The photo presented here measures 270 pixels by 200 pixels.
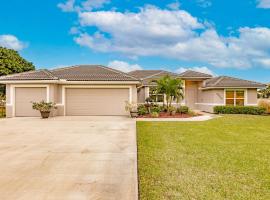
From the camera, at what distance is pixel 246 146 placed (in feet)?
29.2

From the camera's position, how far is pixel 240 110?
77.5 feet

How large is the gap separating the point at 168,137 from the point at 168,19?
14.1 meters

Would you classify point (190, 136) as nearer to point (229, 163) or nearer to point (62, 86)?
point (229, 163)

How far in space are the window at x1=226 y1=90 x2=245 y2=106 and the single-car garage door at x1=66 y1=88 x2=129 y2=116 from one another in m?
10.5

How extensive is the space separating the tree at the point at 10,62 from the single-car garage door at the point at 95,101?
59.4ft

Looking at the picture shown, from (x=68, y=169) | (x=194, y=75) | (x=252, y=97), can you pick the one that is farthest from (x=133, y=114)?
(x=68, y=169)

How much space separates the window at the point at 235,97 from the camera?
25.0 metres

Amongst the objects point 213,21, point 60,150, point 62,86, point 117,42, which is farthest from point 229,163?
point 117,42

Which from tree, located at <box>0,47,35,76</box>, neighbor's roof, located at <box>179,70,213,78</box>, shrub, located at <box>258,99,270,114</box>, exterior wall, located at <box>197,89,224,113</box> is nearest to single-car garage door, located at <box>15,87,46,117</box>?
neighbor's roof, located at <box>179,70,213,78</box>

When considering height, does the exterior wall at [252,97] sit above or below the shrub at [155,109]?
above

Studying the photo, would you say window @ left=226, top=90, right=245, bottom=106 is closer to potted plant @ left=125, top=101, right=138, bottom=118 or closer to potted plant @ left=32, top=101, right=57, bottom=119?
potted plant @ left=125, top=101, right=138, bottom=118

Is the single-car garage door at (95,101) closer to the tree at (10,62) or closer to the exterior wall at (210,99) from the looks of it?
the exterior wall at (210,99)

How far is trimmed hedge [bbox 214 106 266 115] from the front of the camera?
76.0 feet

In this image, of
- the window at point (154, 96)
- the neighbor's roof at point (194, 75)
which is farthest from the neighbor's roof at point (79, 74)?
the neighbor's roof at point (194, 75)
